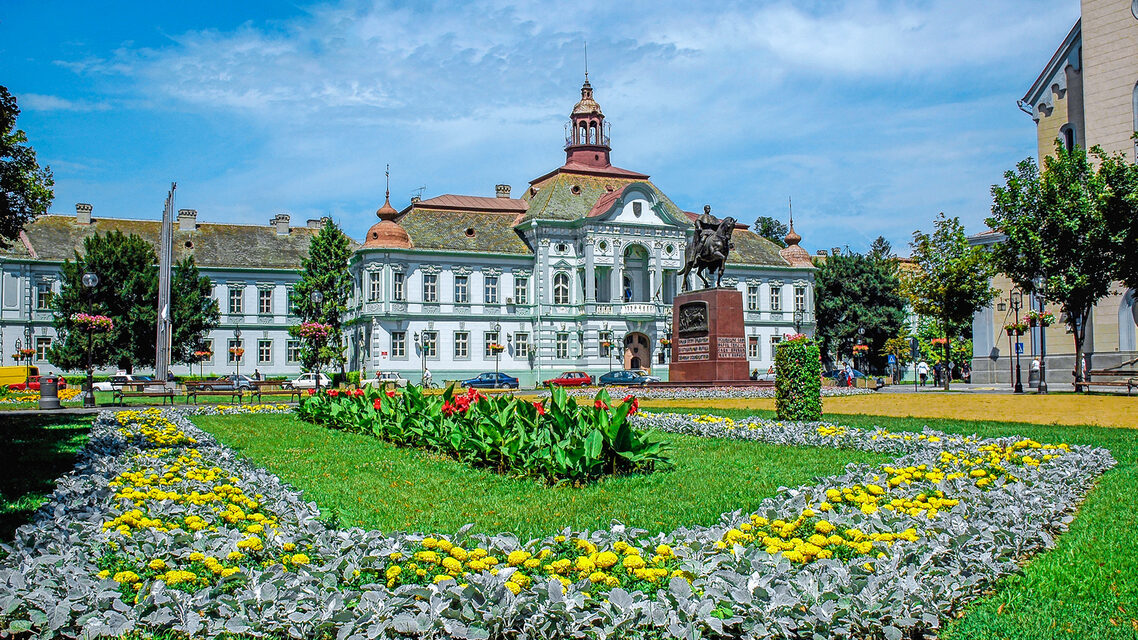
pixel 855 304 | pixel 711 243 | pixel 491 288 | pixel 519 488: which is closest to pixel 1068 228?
pixel 711 243

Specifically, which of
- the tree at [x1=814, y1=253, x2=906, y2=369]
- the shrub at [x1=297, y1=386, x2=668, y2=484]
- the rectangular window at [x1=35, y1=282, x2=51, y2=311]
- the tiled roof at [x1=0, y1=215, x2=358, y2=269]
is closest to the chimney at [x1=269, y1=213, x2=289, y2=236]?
the tiled roof at [x1=0, y1=215, x2=358, y2=269]

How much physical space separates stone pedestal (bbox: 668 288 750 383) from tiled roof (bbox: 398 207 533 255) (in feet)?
93.7

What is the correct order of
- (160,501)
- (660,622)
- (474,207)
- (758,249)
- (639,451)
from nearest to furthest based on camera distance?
(660,622) → (160,501) → (639,451) → (474,207) → (758,249)

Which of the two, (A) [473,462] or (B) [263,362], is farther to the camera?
(B) [263,362]

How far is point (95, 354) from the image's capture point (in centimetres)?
5284

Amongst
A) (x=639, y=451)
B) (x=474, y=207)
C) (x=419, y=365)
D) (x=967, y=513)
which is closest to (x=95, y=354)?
(x=419, y=365)

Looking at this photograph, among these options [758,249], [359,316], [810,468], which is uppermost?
[758,249]

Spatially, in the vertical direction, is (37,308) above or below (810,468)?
above

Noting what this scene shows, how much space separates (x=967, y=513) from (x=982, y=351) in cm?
4038

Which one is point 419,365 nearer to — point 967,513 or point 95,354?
point 95,354

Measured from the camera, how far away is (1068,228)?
90.7 ft

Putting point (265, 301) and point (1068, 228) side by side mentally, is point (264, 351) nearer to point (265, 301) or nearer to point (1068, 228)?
point (265, 301)

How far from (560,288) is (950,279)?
89.3 feet

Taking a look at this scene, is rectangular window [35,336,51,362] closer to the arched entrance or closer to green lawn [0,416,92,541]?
the arched entrance
